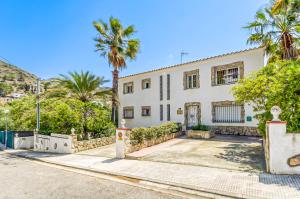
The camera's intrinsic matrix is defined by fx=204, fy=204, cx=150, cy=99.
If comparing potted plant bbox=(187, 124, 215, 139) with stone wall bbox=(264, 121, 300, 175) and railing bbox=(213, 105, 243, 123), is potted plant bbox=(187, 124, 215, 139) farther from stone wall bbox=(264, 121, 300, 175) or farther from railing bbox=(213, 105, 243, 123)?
stone wall bbox=(264, 121, 300, 175)

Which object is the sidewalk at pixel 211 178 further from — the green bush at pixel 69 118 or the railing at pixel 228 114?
the railing at pixel 228 114

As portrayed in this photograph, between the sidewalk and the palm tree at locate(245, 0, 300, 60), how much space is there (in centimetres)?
945

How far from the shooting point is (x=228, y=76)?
55.6 ft

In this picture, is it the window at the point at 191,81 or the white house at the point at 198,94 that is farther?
the window at the point at 191,81

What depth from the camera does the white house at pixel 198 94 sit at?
1608 centimetres

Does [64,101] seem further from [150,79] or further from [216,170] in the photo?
[216,170]

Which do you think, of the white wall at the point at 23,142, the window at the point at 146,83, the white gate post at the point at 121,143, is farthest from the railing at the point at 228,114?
the white wall at the point at 23,142

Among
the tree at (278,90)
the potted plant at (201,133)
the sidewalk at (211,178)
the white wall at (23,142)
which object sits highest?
the tree at (278,90)

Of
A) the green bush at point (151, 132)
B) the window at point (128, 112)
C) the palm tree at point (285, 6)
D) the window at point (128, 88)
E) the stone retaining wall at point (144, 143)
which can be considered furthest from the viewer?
the window at point (128, 88)

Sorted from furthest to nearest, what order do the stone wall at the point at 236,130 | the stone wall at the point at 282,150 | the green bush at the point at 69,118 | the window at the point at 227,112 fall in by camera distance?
the window at the point at 227,112 → the stone wall at the point at 236,130 → the green bush at the point at 69,118 → the stone wall at the point at 282,150

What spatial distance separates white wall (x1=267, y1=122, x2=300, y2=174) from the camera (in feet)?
23.6

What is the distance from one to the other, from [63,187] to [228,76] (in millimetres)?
14626

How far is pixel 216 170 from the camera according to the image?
8.02 metres

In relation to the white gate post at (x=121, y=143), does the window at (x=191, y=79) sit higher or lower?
higher
